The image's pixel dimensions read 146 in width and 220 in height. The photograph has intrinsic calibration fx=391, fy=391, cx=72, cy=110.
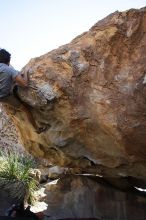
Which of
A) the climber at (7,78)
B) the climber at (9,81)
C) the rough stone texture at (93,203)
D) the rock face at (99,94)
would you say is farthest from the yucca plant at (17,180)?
the climber at (7,78)

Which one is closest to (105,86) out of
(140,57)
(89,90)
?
(89,90)

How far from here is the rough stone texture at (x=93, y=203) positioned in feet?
25.5

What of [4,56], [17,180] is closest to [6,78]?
[4,56]

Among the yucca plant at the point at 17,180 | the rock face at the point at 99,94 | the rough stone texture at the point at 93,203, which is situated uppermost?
the rock face at the point at 99,94

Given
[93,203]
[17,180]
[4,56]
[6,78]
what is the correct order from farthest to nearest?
[17,180]
[93,203]
[4,56]
[6,78]

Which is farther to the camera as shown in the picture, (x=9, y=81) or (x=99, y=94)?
(x=9, y=81)

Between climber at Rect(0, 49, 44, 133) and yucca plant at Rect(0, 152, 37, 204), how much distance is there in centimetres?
421

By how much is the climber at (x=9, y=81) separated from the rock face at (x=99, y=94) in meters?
0.15

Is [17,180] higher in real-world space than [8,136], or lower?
higher

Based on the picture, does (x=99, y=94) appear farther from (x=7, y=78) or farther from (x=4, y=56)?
(x=4, y=56)

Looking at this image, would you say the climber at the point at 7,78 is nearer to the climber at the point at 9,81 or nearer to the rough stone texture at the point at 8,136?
the climber at the point at 9,81

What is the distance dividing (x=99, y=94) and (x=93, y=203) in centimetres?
259

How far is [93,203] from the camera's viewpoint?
7914 millimetres

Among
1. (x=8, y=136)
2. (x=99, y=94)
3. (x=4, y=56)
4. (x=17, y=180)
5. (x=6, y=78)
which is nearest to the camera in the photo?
(x=99, y=94)
